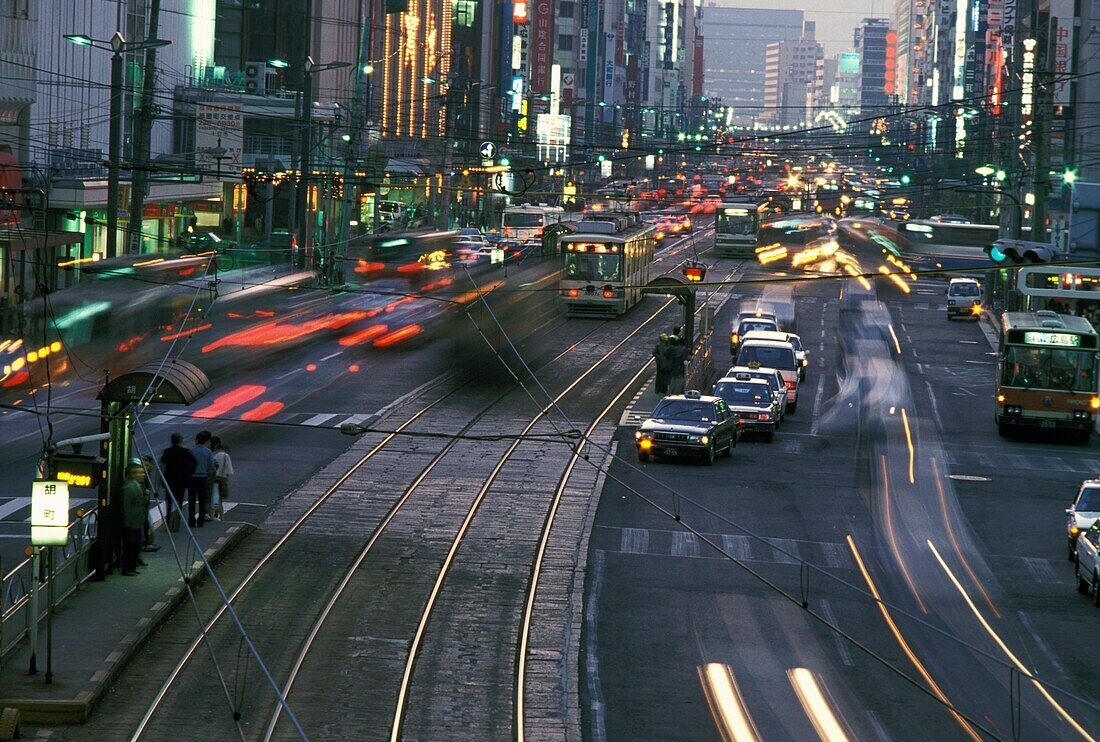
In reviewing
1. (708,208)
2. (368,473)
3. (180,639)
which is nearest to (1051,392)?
(368,473)

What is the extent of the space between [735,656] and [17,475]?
15673 mm

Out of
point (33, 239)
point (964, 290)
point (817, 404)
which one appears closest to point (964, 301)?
point (964, 290)

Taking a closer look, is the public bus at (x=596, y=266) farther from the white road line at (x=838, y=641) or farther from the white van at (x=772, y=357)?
the white road line at (x=838, y=641)

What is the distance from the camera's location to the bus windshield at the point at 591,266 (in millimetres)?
62375

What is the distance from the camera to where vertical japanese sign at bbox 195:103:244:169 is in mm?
59688

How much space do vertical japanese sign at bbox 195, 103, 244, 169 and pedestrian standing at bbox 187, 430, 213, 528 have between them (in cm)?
3391

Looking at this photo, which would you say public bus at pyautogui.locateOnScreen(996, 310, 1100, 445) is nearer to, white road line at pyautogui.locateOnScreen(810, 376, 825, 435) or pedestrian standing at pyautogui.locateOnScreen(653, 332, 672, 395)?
white road line at pyautogui.locateOnScreen(810, 376, 825, 435)

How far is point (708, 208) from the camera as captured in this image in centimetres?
13862

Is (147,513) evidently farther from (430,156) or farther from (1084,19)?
(430,156)

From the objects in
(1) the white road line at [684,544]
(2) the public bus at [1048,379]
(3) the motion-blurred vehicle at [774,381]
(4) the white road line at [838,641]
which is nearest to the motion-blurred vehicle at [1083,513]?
(4) the white road line at [838,641]

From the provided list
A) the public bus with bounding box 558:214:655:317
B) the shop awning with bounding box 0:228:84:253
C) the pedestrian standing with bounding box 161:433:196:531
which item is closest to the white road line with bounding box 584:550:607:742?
the pedestrian standing with bounding box 161:433:196:531

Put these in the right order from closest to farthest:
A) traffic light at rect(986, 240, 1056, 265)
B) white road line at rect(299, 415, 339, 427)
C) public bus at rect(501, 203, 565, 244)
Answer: traffic light at rect(986, 240, 1056, 265), white road line at rect(299, 415, 339, 427), public bus at rect(501, 203, 565, 244)

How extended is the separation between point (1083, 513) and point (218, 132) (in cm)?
4076

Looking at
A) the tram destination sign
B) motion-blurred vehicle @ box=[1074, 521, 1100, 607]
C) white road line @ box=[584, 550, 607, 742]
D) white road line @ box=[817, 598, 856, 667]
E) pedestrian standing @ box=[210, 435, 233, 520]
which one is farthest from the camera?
the tram destination sign
